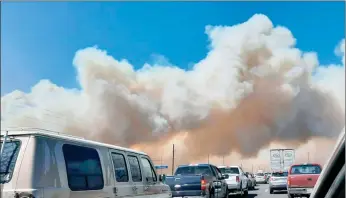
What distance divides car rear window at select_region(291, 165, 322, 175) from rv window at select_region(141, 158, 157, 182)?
1051 cm

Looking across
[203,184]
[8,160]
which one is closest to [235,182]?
[203,184]

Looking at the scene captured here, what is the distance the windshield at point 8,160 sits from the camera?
14.9 feet

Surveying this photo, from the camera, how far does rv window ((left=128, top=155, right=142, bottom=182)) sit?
23.7ft

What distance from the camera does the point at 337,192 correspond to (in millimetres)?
2062

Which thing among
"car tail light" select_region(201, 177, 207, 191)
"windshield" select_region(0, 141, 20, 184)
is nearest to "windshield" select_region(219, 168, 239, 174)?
"car tail light" select_region(201, 177, 207, 191)

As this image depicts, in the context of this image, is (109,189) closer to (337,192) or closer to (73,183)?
(73,183)

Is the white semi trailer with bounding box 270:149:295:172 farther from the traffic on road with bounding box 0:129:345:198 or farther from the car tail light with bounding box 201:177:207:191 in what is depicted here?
the traffic on road with bounding box 0:129:345:198

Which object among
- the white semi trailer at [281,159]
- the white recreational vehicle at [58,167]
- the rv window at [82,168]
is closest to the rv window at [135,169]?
the white recreational vehicle at [58,167]

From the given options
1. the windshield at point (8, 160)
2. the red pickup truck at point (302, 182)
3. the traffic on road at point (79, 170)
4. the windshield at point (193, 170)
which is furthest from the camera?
the red pickup truck at point (302, 182)

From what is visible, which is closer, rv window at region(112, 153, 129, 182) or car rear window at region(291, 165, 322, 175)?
rv window at region(112, 153, 129, 182)

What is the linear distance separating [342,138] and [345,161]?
0.13 m

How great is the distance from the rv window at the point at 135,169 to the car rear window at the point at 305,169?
37.3ft

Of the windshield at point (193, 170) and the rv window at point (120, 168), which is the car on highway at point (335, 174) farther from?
the windshield at point (193, 170)

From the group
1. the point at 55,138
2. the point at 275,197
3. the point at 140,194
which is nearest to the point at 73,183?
the point at 55,138
